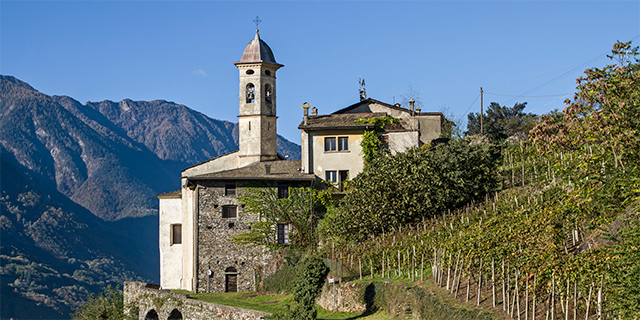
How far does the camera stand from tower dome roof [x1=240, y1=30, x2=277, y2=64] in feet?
151

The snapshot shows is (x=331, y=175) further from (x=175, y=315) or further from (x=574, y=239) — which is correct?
(x=574, y=239)

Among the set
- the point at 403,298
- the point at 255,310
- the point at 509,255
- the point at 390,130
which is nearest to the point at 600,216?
the point at 509,255

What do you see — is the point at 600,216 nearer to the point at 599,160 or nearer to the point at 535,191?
the point at 599,160

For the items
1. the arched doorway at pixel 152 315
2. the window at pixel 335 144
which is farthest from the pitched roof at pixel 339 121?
the arched doorway at pixel 152 315

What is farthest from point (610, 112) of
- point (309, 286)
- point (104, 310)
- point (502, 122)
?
point (502, 122)

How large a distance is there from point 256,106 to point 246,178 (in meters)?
5.64

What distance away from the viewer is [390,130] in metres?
43.2

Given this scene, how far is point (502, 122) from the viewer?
5916 centimetres

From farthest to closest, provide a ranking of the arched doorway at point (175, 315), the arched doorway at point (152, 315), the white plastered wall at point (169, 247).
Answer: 1. the white plastered wall at point (169, 247)
2. the arched doorway at point (152, 315)
3. the arched doorway at point (175, 315)

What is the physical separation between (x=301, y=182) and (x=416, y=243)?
1172 centimetres

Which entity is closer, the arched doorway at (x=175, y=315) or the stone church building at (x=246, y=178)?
the arched doorway at (x=175, y=315)

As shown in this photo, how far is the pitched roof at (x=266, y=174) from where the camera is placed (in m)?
42.0

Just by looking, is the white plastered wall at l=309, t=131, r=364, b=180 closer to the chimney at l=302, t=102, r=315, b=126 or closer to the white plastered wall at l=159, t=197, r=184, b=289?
the chimney at l=302, t=102, r=315, b=126

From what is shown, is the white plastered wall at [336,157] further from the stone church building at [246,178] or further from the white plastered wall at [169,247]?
the white plastered wall at [169,247]
